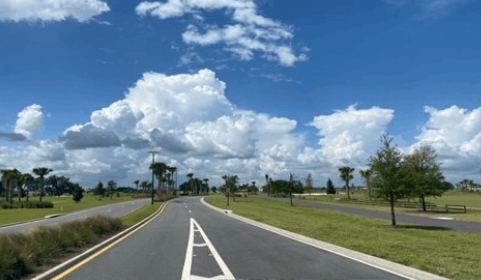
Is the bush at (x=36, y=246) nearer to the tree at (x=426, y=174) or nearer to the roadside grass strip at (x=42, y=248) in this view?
the roadside grass strip at (x=42, y=248)

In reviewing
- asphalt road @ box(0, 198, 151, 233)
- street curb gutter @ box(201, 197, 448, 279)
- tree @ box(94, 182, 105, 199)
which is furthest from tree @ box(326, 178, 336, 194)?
street curb gutter @ box(201, 197, 448, 279)

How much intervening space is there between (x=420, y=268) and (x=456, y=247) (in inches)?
236

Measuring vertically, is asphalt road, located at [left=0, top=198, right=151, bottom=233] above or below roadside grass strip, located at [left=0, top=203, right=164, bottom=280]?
below

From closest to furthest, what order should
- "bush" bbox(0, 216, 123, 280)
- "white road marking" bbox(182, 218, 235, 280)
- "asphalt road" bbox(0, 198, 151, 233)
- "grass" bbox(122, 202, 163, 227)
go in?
"bush" bbox(0, 216, 123, 280), "white road marking" bbox(182, 218, 235, 280), "asphalt road" bbox(0, 198, 151, 233), "grass" bbox(122, 202, 163, 227)

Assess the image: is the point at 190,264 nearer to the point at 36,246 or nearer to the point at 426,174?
the point at 36,246

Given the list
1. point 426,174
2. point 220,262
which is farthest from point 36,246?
point 426,174

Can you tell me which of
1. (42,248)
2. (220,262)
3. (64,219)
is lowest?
(64,219)

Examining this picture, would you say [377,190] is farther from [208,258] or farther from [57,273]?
[57,273]

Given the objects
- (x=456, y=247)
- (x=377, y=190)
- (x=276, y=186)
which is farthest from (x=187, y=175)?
(x=456, y=247)

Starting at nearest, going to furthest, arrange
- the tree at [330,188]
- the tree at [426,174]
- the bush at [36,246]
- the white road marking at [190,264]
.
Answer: the bush at [36,246] < the white road marking at [190,264] < the tree at [426,174] < the tree at [330,188]

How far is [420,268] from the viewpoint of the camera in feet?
34.4

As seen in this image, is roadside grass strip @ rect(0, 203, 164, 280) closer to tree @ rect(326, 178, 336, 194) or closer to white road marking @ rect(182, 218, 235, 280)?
white road marking @ rect(182, 218, 235, 280)

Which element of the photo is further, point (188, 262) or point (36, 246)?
point (188, 262)

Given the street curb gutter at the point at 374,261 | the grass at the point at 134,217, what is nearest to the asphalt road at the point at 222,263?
the street curb gutter at the point at 374,261
